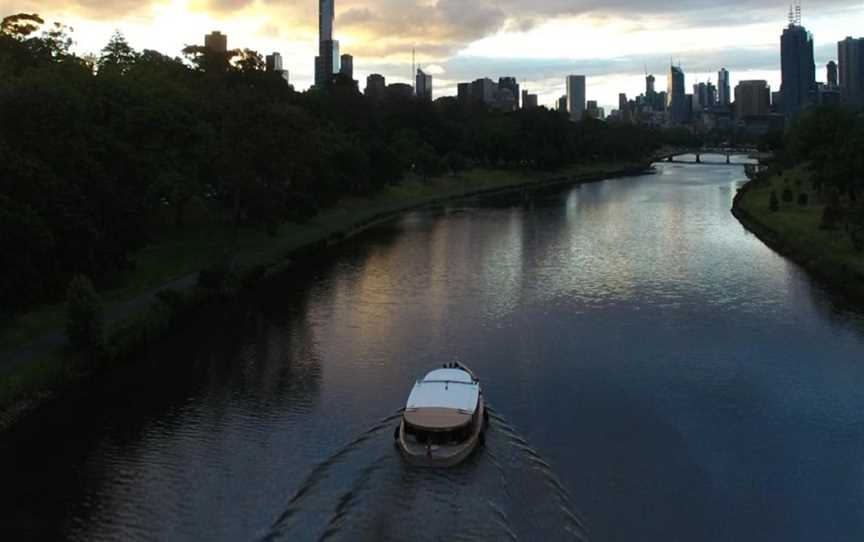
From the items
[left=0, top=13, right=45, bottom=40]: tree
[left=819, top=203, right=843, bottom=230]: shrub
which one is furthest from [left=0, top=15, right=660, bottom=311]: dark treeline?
[left=819, top=203, right=843, bottom=230]: shrub

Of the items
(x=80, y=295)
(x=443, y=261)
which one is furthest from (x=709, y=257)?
(x=80, y=295)

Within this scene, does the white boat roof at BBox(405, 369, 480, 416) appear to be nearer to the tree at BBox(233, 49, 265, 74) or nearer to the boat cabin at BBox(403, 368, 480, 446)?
the boat cabin at BBox(403, 368, 480, 446)

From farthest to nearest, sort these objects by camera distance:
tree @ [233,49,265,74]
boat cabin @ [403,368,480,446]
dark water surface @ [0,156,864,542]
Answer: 1. tree @ [233,49,265,74]
2. boat cabin @ [403,368,480,446]
3. dark water surface @ [0,156,864,542]

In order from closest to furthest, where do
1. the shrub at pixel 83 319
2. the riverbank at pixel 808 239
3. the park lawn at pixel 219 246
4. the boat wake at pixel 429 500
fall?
the boat wake at pixel 429 500
the shrub at pixel 83 319
the park lawn at pixel 219 246
the riverbank at pixel 808 239

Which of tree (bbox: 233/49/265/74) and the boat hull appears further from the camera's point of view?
tree (bbox: 233/49/265/74)

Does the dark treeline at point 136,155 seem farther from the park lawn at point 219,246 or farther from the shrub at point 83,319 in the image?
the shrub at point 83,319

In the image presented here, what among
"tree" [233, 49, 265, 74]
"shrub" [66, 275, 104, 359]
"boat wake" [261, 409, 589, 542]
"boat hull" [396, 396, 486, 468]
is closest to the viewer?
"boat wake" [261, 409, 589, 542]

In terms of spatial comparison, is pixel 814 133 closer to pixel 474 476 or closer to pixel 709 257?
pixel 709 257

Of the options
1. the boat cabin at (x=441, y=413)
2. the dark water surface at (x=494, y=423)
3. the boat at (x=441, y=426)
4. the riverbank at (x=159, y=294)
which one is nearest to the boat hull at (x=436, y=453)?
the boat at (x=441, y=426)
